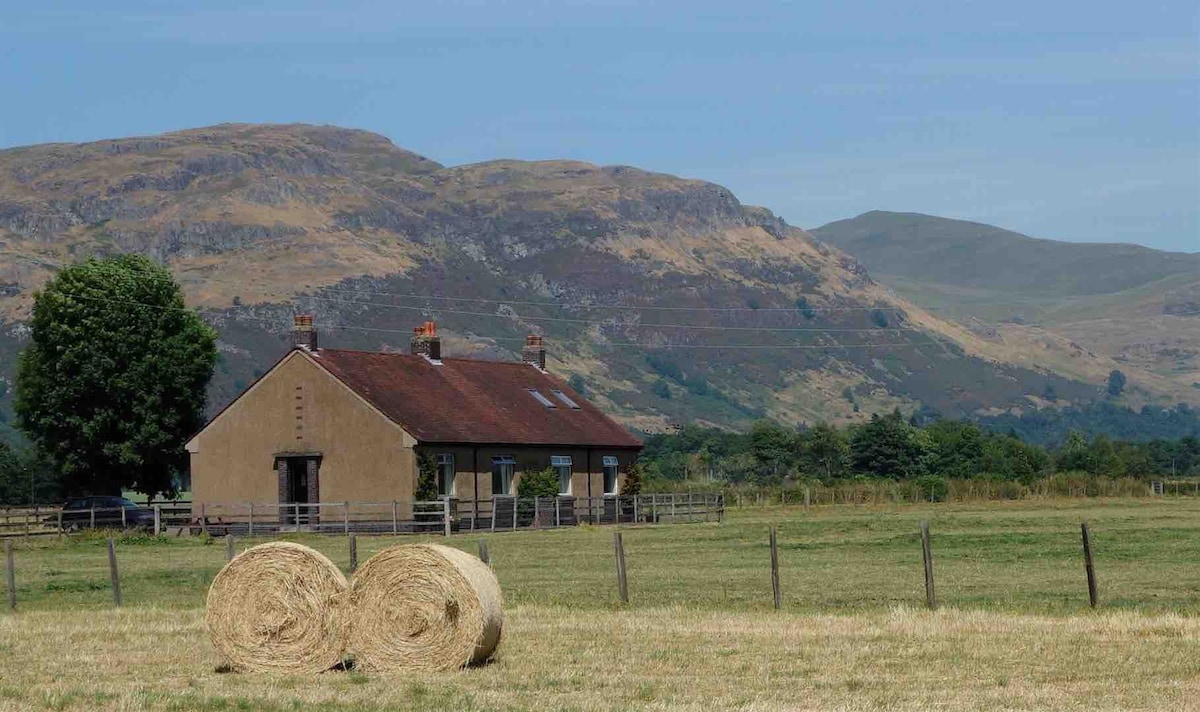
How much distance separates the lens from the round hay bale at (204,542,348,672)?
1962 cm

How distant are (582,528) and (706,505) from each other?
7.02 meters

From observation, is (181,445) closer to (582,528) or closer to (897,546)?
(582,528)

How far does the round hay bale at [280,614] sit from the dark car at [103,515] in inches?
1272

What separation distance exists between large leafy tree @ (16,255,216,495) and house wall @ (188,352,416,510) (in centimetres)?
520

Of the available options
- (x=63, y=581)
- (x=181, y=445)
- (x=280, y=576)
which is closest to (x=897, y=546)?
(x=63, y=581)

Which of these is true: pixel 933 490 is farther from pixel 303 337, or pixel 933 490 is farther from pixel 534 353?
pixel 303 337

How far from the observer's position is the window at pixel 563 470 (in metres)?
59.0

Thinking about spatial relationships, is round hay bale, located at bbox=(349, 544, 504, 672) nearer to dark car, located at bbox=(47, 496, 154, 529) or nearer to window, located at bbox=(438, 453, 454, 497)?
dark car, located at bbox=(47, 496, 154, 529)

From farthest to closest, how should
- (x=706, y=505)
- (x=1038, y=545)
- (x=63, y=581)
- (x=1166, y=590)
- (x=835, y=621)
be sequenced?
(x=706, y=505), (x=1038, y=545), (x=63, y=581), (x=1166, y=590), (x=835, y=621)

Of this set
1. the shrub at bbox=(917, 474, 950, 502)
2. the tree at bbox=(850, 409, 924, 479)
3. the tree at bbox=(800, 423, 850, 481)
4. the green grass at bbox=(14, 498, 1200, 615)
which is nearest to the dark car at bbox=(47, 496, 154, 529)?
the green grass at bbox=(14, 498, 1200, 615)

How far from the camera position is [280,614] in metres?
19.8

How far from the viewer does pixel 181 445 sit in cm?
6216

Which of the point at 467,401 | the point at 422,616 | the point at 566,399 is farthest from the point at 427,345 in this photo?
the point at 422,616

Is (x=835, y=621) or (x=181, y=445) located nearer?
(x=835, y=621)
